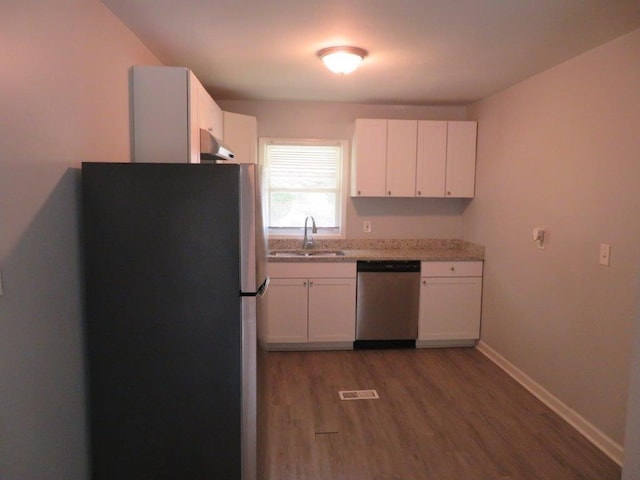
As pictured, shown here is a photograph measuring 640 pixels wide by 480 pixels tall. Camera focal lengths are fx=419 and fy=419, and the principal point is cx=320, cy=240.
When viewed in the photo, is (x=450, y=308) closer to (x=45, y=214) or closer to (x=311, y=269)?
(x=311, y=269)

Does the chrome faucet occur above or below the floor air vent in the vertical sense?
above

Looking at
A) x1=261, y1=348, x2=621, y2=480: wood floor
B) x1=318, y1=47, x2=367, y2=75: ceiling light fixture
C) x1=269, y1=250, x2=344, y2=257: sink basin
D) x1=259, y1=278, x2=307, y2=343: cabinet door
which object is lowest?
x1=261, y1=348, x2=621, y2=480: wood floor

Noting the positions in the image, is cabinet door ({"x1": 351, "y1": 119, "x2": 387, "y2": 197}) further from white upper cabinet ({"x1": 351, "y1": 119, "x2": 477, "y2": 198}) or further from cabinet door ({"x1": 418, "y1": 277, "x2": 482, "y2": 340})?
cabinet door ({"x1": 418, "y1": 277, "x2": 482, "y2": 340})

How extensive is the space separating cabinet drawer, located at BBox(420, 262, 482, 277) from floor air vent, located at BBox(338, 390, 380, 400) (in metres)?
1.29

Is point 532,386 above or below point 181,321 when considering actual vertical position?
below

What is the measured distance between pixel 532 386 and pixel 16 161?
3.44 meters

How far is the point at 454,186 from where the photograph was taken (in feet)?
13.7

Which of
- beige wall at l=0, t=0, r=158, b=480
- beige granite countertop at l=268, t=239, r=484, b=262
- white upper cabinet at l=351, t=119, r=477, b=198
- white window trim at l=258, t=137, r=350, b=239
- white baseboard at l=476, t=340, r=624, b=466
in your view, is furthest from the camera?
white window trim at l=258, t=137, r=350, b=239

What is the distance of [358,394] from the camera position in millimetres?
3098

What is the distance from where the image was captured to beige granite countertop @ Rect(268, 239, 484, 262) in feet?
12.7

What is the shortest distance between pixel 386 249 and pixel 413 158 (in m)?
0.98

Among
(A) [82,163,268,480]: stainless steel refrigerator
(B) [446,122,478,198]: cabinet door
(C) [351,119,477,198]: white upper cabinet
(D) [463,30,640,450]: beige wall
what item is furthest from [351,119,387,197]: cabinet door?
(A) [82,163,268,480]: stainless steel refrigerator

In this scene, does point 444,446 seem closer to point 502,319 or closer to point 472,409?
point 472,409

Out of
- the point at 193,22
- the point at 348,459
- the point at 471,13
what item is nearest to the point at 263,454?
the point at 348,459
